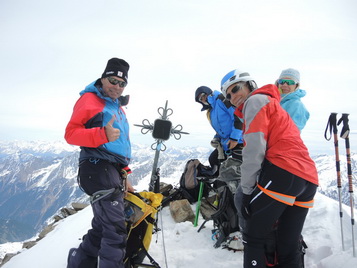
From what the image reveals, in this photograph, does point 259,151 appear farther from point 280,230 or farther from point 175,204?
point 175,204

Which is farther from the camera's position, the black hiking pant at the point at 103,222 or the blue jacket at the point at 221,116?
the blue jacket at the point at 221,116

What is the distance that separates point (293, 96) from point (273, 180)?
2.77 meters

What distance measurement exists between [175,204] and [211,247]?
1.85m

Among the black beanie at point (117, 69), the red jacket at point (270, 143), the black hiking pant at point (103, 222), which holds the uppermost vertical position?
the black beanie at point (117, 69)

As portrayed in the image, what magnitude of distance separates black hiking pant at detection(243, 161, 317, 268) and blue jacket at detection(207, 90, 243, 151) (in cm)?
290

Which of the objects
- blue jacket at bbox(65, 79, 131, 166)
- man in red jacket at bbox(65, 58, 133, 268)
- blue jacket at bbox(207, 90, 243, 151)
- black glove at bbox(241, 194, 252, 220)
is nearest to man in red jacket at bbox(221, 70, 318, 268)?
black glove at bbox(241, 194, 252, 220)

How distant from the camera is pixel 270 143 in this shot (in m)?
2.58

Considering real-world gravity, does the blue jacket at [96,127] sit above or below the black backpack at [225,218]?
above

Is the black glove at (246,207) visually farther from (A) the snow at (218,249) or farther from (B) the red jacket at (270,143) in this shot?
(A) the snow at (218,249)

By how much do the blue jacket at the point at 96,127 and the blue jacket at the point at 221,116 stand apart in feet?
9.38

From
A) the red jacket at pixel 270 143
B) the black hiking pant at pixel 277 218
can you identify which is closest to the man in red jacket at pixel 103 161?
the red jacket at pixel 270 143

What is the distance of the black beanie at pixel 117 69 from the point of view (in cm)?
352

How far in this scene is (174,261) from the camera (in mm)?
4109

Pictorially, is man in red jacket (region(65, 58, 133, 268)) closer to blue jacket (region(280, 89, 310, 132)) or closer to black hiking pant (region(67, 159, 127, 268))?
black hiking pant (region(67, 159, 127, 268))
